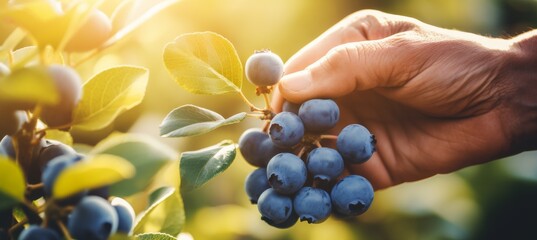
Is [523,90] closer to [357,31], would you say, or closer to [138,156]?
[357,31]

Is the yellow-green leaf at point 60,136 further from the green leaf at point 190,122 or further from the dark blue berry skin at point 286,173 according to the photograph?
the dark blue berry skin at point 286,173

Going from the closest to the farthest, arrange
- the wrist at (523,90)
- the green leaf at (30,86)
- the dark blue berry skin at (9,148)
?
the green leaf at (30,86) → the dark blue berry skin at (9,148) → the wrist at (523,90)

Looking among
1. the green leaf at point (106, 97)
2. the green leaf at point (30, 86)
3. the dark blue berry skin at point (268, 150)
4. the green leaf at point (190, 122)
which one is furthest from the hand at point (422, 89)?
the green leaf at point (30, 86)

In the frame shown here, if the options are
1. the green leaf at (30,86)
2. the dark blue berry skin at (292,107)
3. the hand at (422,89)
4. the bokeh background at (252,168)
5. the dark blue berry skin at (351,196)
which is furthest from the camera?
the bokeh background at (252,168)

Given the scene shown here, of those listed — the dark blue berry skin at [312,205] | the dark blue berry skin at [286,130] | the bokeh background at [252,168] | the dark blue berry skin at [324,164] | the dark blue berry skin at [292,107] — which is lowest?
the bokeh background at [252,168]

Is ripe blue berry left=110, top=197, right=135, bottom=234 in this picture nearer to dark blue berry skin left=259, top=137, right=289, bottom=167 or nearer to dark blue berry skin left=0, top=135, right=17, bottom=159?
dark blue berry skin left=0, top=135, right=17, bottom=159

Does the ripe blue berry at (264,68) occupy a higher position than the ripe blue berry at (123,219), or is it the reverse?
the ripe blue berry at (264,68)

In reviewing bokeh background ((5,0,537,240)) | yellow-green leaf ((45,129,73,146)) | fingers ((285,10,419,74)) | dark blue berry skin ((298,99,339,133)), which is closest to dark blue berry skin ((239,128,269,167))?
dark blue berry skin ((298,99,339,133))
